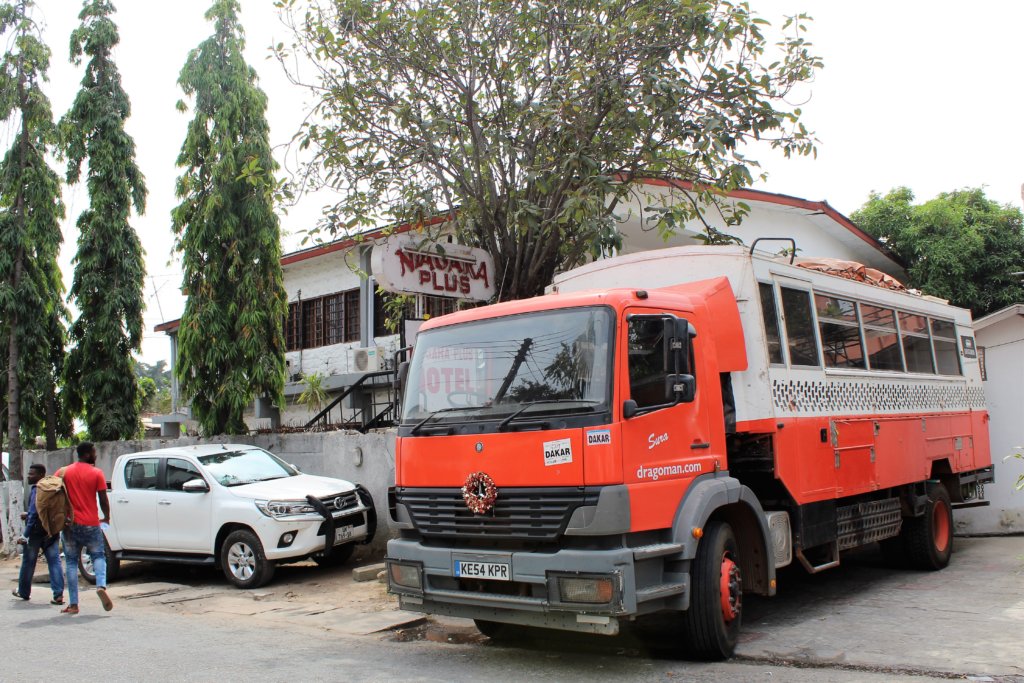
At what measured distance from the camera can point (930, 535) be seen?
962 cm

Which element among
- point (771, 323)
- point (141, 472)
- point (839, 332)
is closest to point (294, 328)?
point (141, 472)

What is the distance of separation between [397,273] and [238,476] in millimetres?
3650

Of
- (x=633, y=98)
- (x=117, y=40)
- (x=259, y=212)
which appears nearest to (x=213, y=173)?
(x=259, y=212)

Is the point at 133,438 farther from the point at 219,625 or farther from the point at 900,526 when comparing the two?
the point at 900,526

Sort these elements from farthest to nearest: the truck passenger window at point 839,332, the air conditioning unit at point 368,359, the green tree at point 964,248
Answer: the green tree at point 964,248 < the air conditioning unit at point 368,359 < the truck passenger window at point 839,332

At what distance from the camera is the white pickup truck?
1057cm

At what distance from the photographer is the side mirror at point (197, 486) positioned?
11.0 meters

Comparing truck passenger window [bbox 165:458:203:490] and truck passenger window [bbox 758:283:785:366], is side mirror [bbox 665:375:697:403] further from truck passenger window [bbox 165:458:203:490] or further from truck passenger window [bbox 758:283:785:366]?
truck passenger window [bbox 165:458:203:490]

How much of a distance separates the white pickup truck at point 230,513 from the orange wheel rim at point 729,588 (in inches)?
225

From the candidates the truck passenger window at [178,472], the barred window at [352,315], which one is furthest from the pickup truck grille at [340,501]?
the barred window at [352,315]

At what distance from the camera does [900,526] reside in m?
9.34

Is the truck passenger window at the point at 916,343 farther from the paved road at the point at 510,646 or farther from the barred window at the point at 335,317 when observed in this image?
the barred window at the point at 335,317

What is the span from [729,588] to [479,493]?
6.32ft

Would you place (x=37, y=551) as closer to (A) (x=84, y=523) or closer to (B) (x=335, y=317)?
(A) (x=84, y=523)
